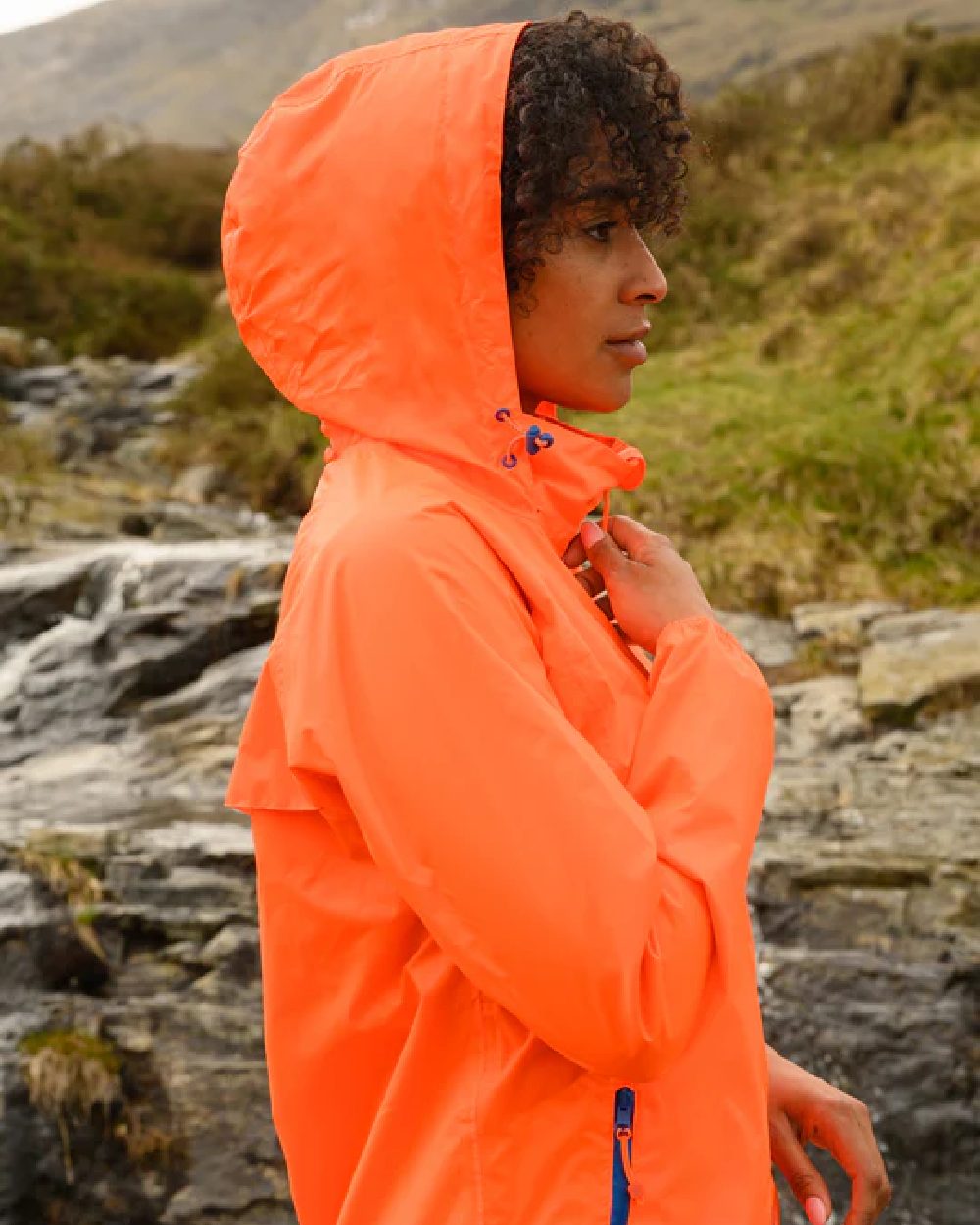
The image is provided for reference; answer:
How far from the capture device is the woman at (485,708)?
3.23 ft

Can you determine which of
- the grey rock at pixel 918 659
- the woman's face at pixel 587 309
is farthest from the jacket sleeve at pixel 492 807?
the grey rock at pixel 918 659

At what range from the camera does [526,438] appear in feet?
3.95

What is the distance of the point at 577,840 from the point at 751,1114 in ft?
1.21

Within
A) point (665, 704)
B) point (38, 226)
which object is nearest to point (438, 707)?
point (665, 704)

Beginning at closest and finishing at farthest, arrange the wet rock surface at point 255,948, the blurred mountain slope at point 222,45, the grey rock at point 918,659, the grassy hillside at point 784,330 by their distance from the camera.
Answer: the wet rock surface at point 255,948, the grey rock at point 918,659, the grassy hillside at point 784,330, the blurred mountain slope at point 222,45

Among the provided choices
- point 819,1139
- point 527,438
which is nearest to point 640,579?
point 527,438

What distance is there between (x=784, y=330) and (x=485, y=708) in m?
9.32

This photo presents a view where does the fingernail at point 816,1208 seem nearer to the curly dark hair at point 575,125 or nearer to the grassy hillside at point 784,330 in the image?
the curly dark hair at point 575,125

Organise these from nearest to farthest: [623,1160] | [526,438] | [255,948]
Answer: [623,1160]
[526,438]
[255,948]

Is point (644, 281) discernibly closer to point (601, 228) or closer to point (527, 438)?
point (601, 228)

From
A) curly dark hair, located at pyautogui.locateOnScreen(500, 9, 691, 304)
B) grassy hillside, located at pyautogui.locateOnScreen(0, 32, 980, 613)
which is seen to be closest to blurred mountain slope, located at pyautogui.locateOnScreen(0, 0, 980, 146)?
grassy hillside, located at pyautogui.locateOnScreen(0, 32, 980, 613)

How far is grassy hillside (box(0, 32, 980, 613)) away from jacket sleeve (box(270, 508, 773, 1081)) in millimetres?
762

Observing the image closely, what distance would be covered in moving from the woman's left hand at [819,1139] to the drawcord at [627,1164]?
1.05 feet

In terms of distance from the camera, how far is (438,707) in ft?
3.22
